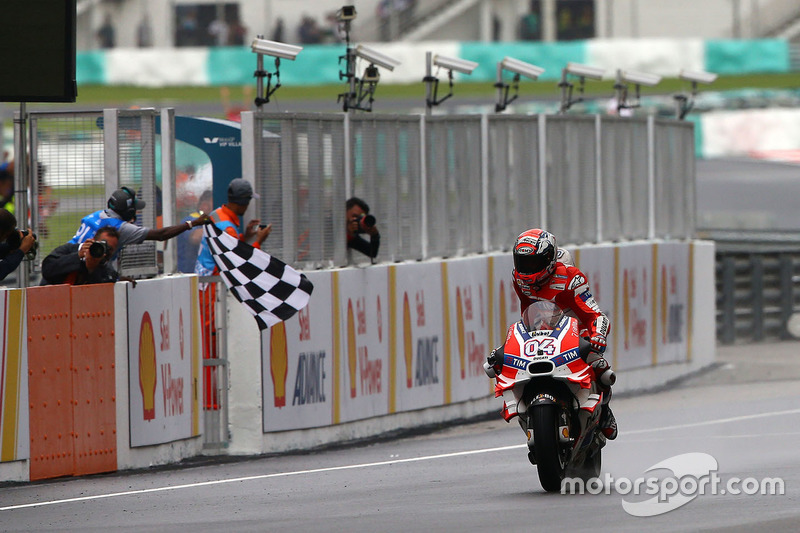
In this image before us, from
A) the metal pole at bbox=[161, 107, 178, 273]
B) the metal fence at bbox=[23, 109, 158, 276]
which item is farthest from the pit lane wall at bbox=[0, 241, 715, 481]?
the metal fence at bbox=[23, 109, 158, 276]

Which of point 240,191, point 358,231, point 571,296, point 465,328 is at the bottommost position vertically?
point 465,328

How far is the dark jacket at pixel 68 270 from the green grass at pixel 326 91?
1271 inches

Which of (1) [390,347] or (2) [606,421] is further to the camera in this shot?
(1) [390,347]

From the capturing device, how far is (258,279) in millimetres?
12414

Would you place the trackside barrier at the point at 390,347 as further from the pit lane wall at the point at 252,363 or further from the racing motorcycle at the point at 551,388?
the racing motorcycle at the point at 551,388

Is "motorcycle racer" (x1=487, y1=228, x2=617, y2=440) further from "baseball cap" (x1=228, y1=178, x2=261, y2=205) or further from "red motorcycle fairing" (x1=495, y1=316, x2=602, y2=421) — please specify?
"baseball cap" (x1=228, y1=178, x2=261, y2=205)

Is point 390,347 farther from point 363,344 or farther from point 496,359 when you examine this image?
point 496,359

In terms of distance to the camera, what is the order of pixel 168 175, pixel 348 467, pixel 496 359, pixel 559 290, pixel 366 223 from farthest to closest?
pixel 366 223 → pixel 168 175 → pixel 348 467 → pixel 559 290 → pixel 496 359

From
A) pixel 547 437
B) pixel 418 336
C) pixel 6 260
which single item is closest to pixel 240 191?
pixel 6 260

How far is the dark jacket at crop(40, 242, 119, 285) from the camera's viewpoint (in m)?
11.4

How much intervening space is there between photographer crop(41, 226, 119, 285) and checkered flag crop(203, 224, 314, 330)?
1064mm

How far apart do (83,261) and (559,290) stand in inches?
145

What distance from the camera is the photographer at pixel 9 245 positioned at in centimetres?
1096

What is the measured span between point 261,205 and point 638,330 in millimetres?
6921
